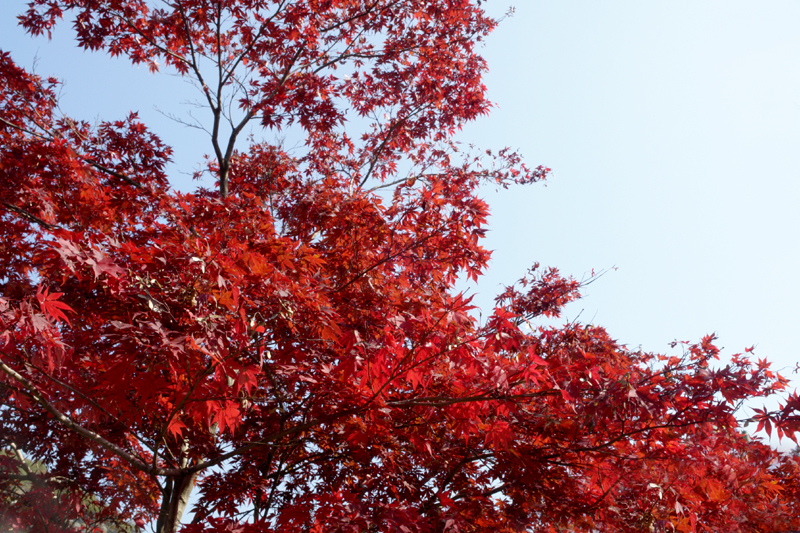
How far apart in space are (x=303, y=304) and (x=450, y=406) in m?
1.52

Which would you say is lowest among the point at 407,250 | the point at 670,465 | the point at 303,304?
the point at 670,465

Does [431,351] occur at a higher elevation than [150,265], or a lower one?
lower

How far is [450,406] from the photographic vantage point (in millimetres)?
3750

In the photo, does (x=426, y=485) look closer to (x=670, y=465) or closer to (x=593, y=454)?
(x=593, y=454)

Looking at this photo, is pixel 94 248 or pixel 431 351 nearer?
pixel 94 248

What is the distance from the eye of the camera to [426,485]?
484cm

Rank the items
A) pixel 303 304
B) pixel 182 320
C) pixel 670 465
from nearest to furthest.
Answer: pixel 182 320 < pixel 303 304 < pixel 670 465

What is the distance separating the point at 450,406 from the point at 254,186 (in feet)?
18.7

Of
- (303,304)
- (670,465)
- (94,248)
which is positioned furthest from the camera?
(670,465)

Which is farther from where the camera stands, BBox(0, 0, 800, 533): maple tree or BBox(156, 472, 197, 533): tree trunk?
BBox(156, 472, 197, 533): tree trunk

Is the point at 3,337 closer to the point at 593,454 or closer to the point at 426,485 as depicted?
the point at 426,485

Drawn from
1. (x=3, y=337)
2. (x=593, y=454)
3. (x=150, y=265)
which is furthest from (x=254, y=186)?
(x=593, y=454)

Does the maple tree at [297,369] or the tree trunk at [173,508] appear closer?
the maple tree at [297,369]

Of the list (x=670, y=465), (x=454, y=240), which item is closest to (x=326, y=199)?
(x=454, y=240)
